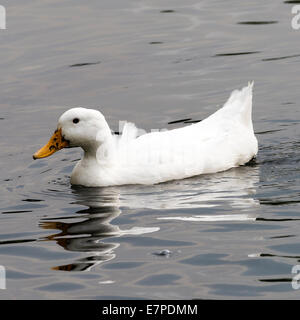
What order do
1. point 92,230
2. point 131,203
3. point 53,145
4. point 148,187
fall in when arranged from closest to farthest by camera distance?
point 92,230, point 131,203, point 148,187, point 53,145

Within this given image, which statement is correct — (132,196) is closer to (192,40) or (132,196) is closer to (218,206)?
(218,206)

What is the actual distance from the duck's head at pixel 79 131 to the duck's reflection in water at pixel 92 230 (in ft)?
2.34

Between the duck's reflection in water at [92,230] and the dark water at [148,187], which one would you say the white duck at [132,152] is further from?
the duck's reflection in water at [92,230]

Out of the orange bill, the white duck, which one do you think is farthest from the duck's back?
the orange bill

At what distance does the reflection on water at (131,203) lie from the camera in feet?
31.5

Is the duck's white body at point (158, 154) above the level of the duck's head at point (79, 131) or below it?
below

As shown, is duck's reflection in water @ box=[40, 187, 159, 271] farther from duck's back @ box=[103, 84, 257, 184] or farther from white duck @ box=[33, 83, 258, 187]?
duck's back @ box=[103, 84, 257, 184]

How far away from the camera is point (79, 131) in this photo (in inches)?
472

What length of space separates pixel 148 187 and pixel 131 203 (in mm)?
766

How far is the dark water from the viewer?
28.3ft

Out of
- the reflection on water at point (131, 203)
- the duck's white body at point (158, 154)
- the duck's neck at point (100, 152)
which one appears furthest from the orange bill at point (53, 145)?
the reflection on water at point (131, 203)

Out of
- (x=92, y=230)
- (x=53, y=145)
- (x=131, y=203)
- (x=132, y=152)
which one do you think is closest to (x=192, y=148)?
(x=132, y=152)

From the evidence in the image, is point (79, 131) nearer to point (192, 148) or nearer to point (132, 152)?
point (132, 152)
